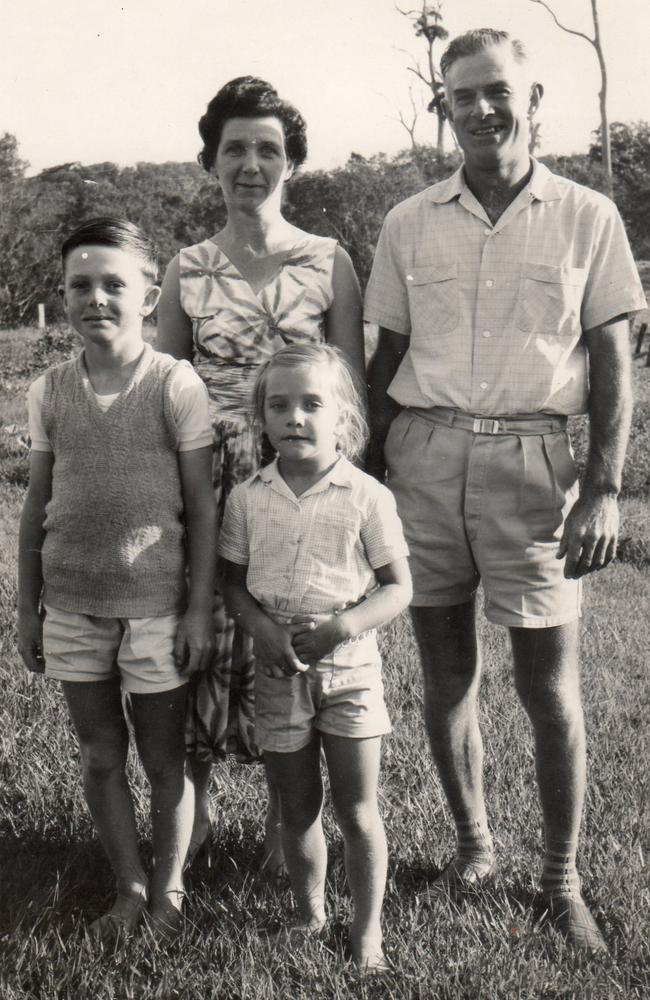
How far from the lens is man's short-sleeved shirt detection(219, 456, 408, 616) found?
102 inches

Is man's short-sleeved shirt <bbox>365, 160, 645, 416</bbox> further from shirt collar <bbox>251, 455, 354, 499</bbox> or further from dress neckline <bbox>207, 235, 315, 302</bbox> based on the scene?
shirt collar <bbox>251, 455, 354, 499</bbox>

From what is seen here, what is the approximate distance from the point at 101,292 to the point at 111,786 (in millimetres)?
1413

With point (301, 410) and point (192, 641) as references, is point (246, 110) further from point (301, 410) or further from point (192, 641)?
point (192, 641)

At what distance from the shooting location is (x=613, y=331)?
9.45 feet

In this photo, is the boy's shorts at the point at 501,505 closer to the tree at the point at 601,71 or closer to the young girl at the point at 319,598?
the young girl at the point at 319,598

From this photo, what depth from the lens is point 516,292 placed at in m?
2.90

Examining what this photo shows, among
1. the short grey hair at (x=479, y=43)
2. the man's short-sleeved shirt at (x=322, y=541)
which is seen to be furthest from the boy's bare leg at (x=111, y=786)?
the short grey hair at (x=479, y=43)

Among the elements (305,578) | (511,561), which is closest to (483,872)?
(511,561)

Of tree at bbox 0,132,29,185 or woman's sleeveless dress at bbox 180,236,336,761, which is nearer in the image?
woman's sleeveless dress at bbox 180,236,336,761

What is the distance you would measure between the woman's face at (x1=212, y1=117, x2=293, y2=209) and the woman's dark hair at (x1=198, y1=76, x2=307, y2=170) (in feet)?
0.08

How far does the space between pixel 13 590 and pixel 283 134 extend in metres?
3.56

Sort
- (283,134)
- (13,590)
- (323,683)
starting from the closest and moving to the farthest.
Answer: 1. (323,683)
2. (283,134)
3. (13,590)

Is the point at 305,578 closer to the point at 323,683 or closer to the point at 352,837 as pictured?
the point at 323,683

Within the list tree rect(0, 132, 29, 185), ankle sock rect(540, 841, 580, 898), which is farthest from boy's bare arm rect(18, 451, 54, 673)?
tree rect(0, 132, 29, 185)
